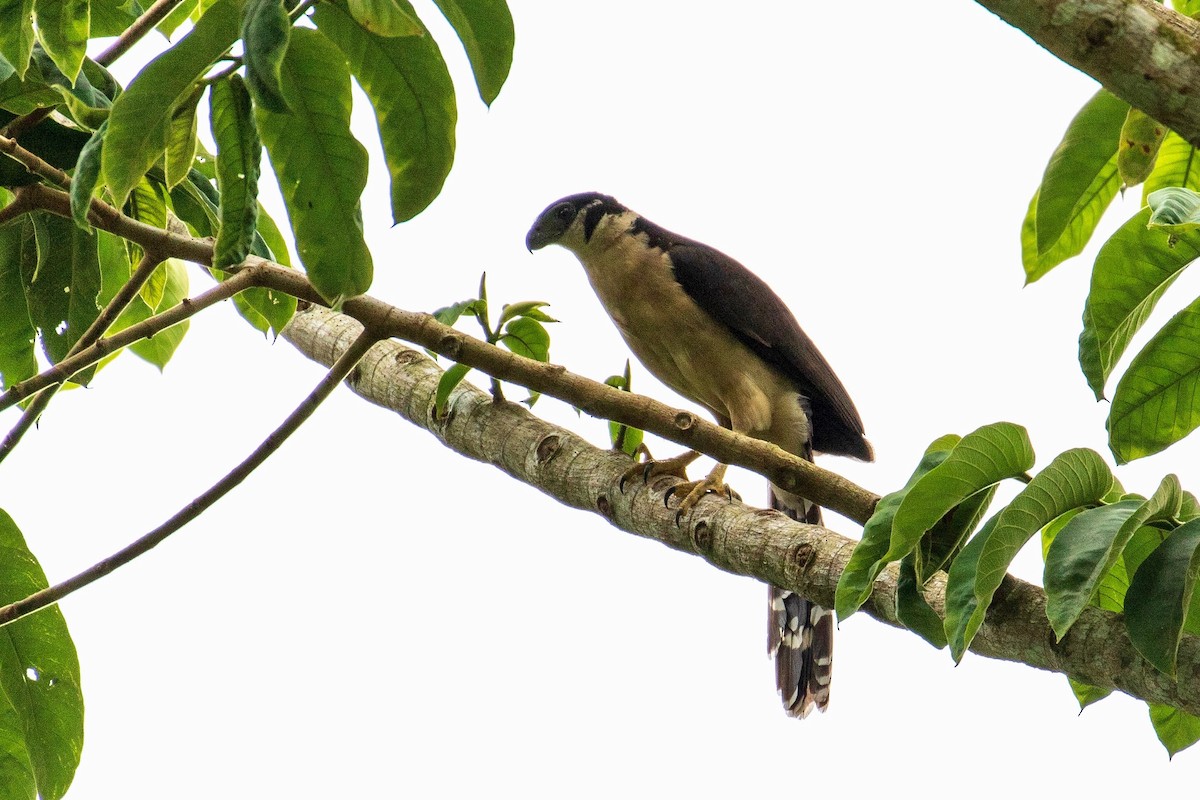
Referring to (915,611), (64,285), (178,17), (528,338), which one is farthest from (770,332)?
(64,285)

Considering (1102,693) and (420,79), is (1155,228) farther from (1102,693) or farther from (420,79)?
(420,79)

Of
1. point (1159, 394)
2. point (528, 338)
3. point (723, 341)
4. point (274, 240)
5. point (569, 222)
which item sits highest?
point (569, 222)

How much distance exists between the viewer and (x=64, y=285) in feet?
8.03

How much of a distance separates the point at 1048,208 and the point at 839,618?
3.46ft

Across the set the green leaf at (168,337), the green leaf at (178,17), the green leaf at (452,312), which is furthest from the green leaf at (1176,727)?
the green leaf at (178,17)

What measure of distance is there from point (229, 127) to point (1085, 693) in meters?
1.79

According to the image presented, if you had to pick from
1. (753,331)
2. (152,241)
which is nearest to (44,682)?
(152,241)

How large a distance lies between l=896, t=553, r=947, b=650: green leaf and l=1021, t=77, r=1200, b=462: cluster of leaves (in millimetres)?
389

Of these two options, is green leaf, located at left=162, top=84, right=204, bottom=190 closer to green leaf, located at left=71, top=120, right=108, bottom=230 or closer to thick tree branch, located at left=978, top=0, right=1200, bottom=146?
green leaf, located at left=71, top=120, right=108, bottom=230

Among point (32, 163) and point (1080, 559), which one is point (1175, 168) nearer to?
point (1080, 559)

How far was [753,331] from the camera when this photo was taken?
14.0 feet

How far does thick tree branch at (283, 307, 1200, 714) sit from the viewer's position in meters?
1.83

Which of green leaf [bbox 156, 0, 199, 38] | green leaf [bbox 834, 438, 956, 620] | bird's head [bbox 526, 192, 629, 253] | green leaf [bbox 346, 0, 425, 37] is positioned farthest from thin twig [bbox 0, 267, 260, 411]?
bird's head [bbox 526, 192, 629, 253]

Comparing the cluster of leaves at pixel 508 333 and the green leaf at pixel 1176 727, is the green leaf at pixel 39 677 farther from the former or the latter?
the green leaf at pixel 1176 727
